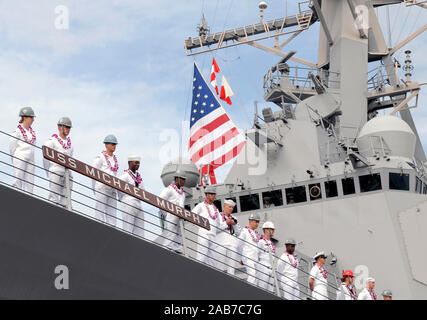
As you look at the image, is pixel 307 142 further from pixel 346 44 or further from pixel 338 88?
pixel 346 44

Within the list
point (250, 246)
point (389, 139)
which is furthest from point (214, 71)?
point (250, 246)

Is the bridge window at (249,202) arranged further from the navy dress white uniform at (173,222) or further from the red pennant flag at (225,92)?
the red pennant flag at (225,92)

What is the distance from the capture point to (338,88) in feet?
56.3

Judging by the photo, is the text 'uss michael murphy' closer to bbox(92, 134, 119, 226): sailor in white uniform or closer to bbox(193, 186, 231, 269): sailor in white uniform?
bbox(92, 134, 119, 226): sailor in white uniform

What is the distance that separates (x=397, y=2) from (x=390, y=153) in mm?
6625

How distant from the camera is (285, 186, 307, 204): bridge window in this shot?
13532 millimetres

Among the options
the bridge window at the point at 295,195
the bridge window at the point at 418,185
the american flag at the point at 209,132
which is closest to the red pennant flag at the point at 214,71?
the american flag at the point at 209,132

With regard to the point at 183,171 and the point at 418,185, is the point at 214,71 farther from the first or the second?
the point at 418,185

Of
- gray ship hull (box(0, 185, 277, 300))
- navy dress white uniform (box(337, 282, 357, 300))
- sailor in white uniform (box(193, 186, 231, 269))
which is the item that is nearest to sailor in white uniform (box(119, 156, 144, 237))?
gray ship hull (box(0, 185, 277, 300))

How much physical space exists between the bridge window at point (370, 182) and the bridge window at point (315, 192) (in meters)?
0.84

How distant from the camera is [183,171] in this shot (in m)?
15.0

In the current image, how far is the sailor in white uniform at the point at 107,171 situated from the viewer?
761 centimetres

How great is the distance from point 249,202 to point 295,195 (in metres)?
1.03
